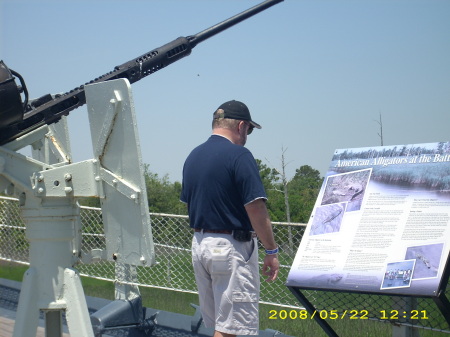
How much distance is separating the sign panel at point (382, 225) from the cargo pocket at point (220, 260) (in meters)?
0.60

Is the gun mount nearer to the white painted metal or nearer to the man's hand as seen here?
the white painted metal

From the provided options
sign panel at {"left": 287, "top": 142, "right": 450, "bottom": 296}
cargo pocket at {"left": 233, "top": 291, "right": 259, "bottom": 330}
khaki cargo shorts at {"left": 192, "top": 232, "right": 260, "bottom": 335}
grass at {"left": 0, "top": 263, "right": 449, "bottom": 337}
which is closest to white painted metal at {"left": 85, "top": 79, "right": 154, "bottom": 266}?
khaki cargo shorts at {"left": 192, "top": 232, "right": 260, "bottom": 335}

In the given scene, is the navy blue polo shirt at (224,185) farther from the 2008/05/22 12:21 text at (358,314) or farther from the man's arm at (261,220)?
the 2008/05/22 12:21 text at (358,314)

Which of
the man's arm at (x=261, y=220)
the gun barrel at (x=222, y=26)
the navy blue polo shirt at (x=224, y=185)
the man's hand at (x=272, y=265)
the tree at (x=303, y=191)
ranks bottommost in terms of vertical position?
the man's hand at (x=272, y=265)

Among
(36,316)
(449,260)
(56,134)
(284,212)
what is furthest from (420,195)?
(284,212)

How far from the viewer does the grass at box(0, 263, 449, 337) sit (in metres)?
4.94

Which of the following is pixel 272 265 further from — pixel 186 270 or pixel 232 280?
pixel 186 270

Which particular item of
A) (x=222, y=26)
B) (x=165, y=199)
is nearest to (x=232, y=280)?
(x=222, y=26)

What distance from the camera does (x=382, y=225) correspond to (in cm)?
411

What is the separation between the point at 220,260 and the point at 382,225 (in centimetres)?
104

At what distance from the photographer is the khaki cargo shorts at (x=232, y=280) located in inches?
154

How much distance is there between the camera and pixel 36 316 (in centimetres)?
421

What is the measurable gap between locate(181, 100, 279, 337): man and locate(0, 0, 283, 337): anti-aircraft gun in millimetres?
375

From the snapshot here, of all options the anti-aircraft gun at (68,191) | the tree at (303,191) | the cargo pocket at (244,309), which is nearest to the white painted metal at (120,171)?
the anti-aircraft gun at (68,191)
